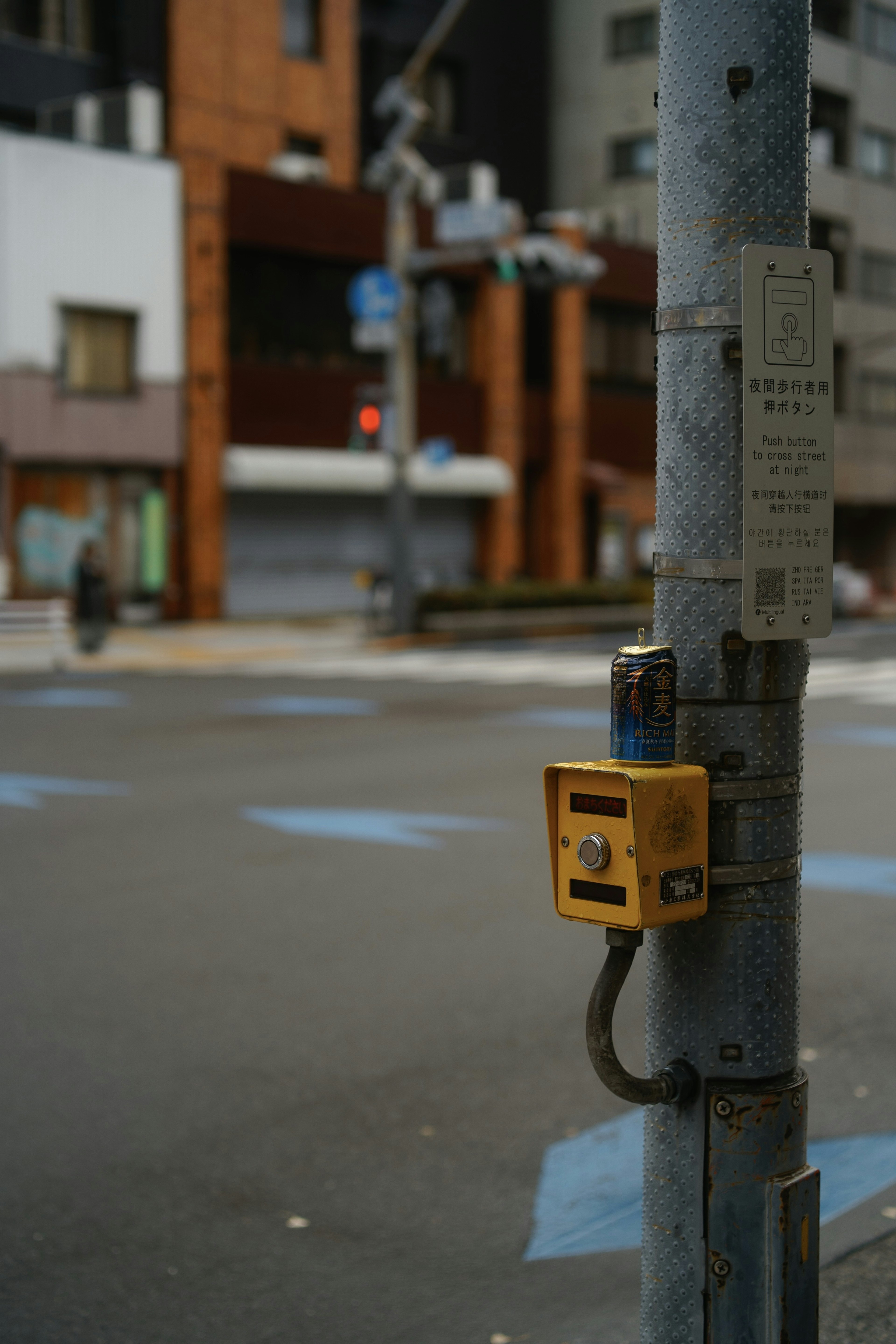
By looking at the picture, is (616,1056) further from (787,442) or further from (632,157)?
(632,157)

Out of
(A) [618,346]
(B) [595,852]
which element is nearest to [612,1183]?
(B) [595,852]

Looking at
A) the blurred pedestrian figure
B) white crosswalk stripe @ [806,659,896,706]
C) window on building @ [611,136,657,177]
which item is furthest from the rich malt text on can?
window on building @ [611,136,657,177]

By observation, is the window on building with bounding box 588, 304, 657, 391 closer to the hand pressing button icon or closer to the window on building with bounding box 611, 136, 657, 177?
the window on building with bounding box 611, 136, 657, 177

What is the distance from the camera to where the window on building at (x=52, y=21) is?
31750mm

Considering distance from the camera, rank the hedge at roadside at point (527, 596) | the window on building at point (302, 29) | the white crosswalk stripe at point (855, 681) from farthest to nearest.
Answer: the window on building at point (302, 29)
the hedge at roadside at point (527, 596)
the white crosswalk stripe at point (855, 681)

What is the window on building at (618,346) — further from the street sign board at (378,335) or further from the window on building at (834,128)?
the street sign board at (378,335)

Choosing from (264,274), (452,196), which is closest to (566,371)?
(452,196)

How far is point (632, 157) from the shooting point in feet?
156

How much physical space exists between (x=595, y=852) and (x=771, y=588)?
1.81ft

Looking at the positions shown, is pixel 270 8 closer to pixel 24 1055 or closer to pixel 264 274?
pixel 264 274

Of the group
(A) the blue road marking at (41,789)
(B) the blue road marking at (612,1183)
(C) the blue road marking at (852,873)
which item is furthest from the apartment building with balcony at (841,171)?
(B) the blue road marking at (612,1183)

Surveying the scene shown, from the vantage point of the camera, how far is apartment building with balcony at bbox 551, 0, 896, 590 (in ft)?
156

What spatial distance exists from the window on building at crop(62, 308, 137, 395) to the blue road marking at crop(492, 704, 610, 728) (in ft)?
53.8

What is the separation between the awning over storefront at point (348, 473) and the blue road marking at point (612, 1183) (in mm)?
24246
